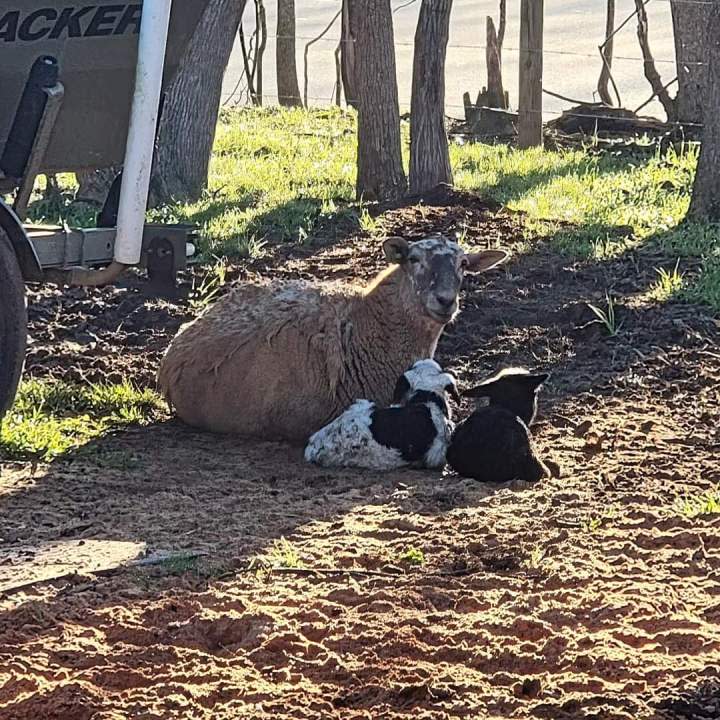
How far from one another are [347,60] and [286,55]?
5.70 feet

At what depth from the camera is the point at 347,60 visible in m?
20.7

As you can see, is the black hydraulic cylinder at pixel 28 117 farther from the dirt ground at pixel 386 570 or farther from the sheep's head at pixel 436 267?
the sheep's head at pixel 436 267

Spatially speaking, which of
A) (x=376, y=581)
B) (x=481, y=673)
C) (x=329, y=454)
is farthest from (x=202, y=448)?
(x=481, y=673)

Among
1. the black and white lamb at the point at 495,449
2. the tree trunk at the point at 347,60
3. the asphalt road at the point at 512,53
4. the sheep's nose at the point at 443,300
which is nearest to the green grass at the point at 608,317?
the sheep's nose at the point at 443,300

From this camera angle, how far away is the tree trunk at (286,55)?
21.7 meters

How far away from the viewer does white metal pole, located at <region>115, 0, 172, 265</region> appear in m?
6.54

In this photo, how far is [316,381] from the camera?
25.7 ft

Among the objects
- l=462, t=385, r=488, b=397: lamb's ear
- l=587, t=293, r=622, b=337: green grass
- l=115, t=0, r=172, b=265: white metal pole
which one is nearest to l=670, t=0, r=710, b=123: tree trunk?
l=587, t=293, r=622, b=337: green grass

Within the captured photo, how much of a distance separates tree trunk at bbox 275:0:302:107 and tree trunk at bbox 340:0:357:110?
0.93 metres

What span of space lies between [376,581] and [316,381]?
8.82 feet

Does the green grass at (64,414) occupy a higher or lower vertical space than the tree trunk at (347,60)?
lower

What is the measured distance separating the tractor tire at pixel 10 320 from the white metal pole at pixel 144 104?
0.73m

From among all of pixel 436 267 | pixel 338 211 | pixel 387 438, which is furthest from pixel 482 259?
pixel 338 211

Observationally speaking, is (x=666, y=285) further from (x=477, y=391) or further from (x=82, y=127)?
(x=82, y=127)
